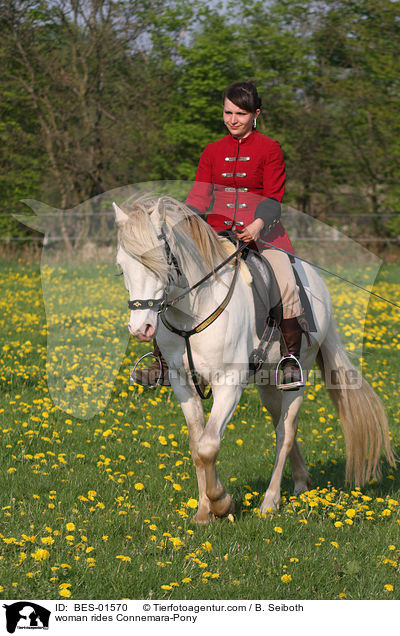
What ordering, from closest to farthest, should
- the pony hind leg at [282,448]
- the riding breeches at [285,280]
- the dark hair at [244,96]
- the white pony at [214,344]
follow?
1. the white pony at [214,344]
2. the dark hair at [244,96]
3. the riding breeches at [285,280]
4. the pony hind leg at [282,448]

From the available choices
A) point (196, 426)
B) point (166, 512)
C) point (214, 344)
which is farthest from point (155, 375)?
point (166, 512)

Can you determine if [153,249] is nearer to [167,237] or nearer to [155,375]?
[167,237]

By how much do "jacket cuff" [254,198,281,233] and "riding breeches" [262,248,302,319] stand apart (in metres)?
0.40

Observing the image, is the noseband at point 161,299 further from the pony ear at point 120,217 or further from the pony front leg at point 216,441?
the pony front leg at point 216,441

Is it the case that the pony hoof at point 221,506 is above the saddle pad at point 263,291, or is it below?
below

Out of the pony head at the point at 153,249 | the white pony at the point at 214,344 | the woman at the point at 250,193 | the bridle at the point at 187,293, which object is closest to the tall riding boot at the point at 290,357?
the woman at the point at 250,193

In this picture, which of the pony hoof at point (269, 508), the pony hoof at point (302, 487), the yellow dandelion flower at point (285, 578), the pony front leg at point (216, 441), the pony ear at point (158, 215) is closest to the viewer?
the yellow dandelion flower at point (285, 578)

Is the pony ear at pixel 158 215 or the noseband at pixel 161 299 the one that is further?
the pony ear at pixel 158 215

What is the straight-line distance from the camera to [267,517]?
5762 mm

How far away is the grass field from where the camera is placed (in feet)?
14.6

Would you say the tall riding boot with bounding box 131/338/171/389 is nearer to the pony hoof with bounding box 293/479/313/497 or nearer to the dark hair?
the pony hoof with bounding box 293/479/313/497

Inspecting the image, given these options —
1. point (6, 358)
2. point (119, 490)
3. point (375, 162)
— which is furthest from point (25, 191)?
point (119, 490)

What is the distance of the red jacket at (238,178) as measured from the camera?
5727 mm

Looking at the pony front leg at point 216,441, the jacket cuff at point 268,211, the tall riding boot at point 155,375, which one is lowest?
the pony front leg at point 216,441
